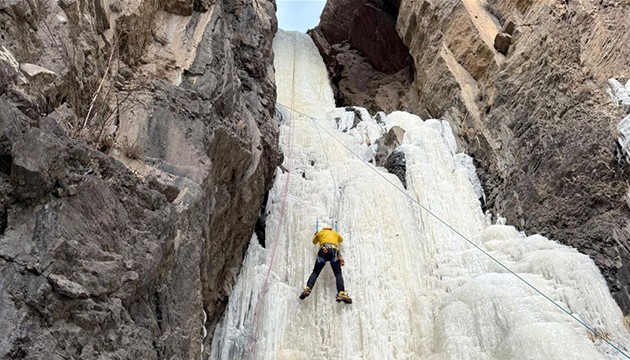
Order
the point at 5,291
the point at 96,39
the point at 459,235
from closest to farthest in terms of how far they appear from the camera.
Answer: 1. the point at 5,291
2. the point at 96,39
3. the point at 459,235

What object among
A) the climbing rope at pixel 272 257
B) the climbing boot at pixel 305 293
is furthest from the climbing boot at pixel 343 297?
the climbing rope at pixel 272 257

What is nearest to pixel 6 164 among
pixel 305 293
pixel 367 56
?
pixel 305 293

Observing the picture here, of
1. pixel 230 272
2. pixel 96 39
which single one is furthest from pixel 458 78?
pixel 96 39

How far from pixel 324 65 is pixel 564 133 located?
492 inches

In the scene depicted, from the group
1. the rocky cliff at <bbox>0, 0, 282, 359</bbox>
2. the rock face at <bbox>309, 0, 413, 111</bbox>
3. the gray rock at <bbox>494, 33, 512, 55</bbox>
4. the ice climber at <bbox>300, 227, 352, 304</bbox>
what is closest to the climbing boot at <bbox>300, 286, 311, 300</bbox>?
the ice climber at <bbox>300, 227, 352, 304</bbox>

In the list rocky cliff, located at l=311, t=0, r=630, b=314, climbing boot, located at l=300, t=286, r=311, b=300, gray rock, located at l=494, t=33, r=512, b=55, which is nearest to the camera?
climbing boot, located at l=300, t=286, r=311, b=300

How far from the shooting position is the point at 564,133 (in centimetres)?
902

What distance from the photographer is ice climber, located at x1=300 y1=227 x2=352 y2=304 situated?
691cm

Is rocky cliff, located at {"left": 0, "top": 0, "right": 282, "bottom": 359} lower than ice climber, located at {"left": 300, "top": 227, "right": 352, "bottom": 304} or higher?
higher

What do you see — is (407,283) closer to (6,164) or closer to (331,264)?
(331,264)

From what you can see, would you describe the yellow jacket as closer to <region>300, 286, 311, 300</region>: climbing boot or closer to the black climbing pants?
the black climbing pants

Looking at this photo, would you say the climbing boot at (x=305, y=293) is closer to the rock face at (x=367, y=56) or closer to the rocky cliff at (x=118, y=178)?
the rocky cliff at (x=118, y=178)

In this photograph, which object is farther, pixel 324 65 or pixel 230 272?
pixel 324 65

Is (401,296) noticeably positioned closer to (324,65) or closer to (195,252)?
(195,252)
